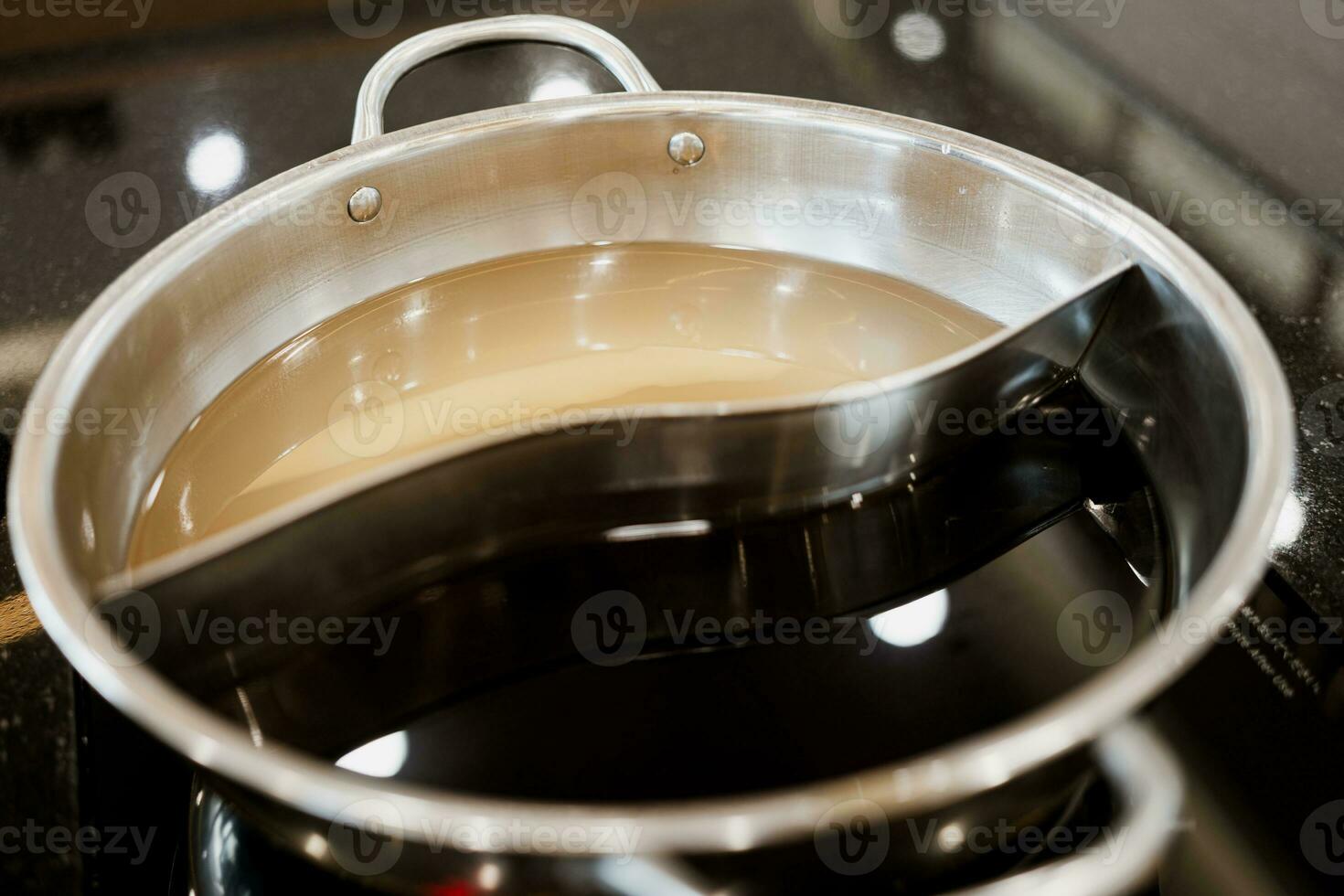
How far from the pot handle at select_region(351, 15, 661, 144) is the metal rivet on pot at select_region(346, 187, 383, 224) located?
5cm

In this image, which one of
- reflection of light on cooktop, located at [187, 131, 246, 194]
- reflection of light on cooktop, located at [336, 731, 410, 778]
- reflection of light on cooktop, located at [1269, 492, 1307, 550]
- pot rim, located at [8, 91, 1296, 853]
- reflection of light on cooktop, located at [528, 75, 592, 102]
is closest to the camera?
pot rim, located at [8, 91, 1296, 853]

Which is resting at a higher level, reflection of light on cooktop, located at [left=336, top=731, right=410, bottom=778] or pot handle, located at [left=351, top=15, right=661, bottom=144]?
pot handle, located at [left=351, top=15, right=661, bottom=144]

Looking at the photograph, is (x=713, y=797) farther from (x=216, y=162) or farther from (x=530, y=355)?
(x=216, y=162)

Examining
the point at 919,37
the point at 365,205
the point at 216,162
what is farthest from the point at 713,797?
the point at 919,37

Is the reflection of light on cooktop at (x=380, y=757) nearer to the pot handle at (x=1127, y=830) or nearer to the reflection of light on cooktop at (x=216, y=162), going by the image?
the pot handle at (x=1127, y=830)

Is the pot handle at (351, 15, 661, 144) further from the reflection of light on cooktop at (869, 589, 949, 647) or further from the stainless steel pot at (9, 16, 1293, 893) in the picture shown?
the reflection of light on cooktop at (869, 589, 949, 647)

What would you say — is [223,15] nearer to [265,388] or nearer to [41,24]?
[41,24]

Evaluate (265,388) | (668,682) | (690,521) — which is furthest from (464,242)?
(668,682)

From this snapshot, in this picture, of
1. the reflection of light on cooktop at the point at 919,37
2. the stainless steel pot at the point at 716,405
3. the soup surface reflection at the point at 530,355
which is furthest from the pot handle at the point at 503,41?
the reflection of light on cooktop at the point at 919,37

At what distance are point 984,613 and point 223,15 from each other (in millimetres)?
973

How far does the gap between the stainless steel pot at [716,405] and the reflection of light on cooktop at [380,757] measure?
3.6 inches

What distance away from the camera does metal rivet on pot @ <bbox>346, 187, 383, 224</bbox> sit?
2.59 ft

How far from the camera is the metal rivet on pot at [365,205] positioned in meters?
0.79

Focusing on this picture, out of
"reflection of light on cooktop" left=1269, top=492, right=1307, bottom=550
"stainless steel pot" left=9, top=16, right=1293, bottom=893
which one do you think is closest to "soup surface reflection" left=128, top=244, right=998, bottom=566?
"stainless steel pot" left=9, top=16, right=1293, bottom=893
